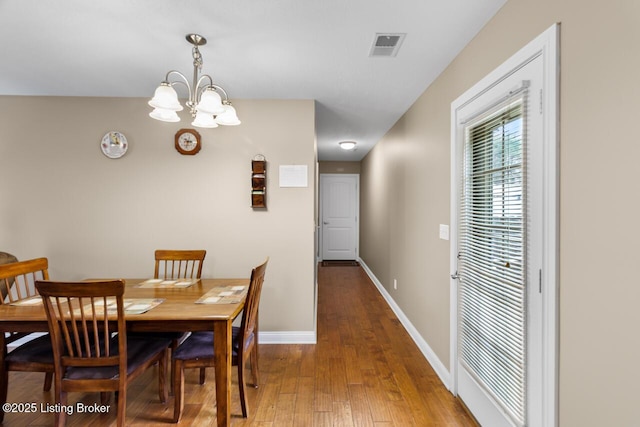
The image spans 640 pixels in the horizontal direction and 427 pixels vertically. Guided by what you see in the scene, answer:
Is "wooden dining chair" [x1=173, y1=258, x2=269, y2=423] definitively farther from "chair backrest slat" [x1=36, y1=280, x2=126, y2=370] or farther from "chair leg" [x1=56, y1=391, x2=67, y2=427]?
"chair leg" [x1=56, y1=391, x2=67, y2=427]

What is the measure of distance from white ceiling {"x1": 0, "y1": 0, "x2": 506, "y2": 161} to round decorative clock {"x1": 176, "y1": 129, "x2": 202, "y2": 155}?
0.48 meters

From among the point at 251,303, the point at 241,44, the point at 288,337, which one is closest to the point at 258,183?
the point at 241,44

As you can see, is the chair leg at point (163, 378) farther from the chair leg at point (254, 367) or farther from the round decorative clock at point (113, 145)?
the round decorative clock at point (113, 145)

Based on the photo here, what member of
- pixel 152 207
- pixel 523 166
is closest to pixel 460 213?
pixel 523 166

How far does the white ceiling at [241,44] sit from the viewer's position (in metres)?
1.73

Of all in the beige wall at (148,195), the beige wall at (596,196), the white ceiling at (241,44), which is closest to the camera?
the beige wall at (596,196)

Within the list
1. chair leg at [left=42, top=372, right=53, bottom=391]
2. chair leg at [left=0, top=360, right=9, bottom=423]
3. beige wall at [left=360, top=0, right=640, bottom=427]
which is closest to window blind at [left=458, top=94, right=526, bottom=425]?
beige wall at [left=360, top=0, right=640, bottom=427]

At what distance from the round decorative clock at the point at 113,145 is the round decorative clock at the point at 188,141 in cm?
54

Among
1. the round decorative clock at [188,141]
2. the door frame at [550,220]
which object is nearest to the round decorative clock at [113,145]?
the round decorative clock at [188,141]

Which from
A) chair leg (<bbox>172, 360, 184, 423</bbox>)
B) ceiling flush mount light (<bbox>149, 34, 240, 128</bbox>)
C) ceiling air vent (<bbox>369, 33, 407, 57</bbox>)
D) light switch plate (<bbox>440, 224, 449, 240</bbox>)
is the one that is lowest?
chair leg (<bbox>172, 360, 184, 423</bbox>)

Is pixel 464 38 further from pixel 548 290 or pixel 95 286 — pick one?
pixel 95 286

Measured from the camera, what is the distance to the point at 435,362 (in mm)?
2572

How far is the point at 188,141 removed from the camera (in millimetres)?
3100

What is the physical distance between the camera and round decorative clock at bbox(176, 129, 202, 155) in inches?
122
